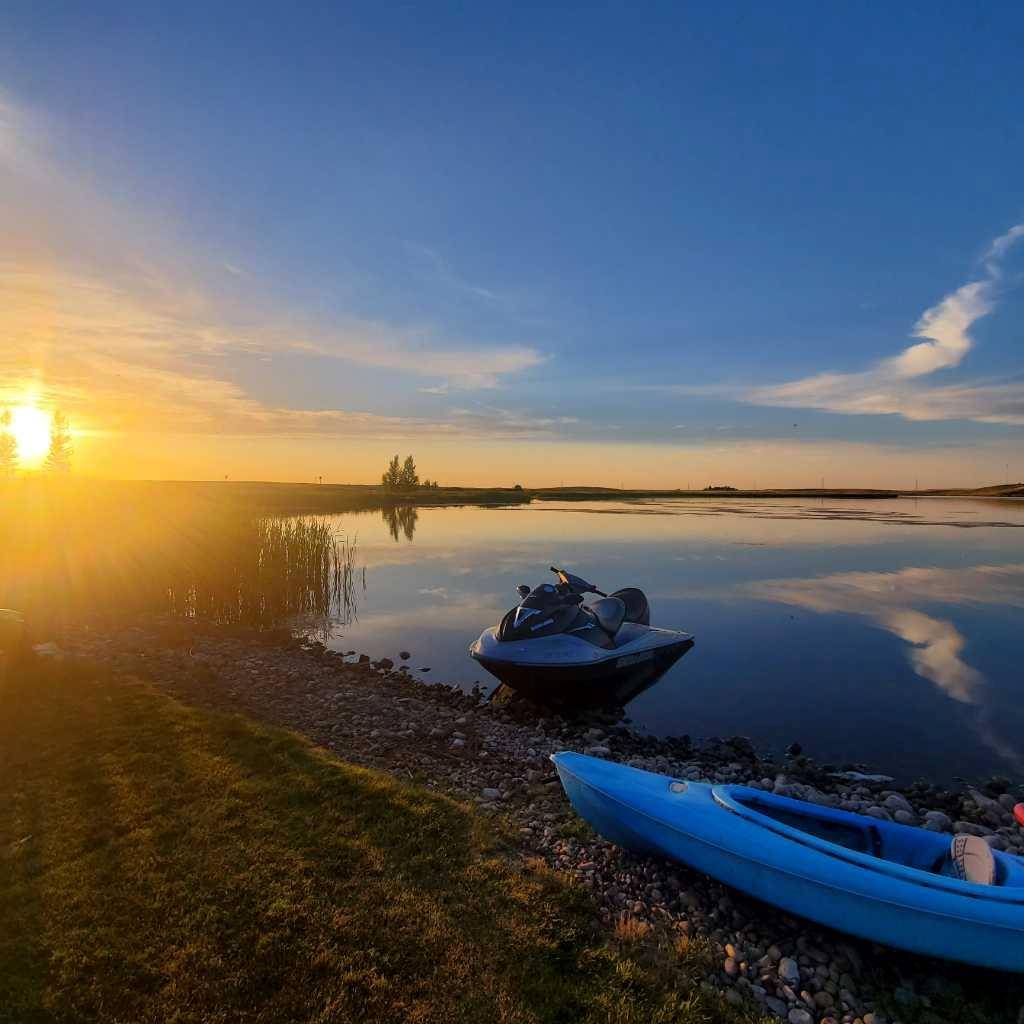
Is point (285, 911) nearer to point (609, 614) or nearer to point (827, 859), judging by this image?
point (827, 859)

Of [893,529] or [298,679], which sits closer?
[298,679]

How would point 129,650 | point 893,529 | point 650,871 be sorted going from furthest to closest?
point 893,529 < point 129,650 < point 650,871

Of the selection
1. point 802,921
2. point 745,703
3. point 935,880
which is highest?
point 935,880

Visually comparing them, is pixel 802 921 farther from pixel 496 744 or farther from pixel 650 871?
pixel 496 744

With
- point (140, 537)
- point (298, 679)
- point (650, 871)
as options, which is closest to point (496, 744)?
point (650, 871)

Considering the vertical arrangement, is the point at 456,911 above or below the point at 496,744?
above

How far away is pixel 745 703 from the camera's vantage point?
14.2m

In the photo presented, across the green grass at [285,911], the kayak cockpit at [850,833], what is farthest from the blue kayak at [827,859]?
the green grass at [285,911]

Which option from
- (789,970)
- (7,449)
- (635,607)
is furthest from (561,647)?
(7,449)

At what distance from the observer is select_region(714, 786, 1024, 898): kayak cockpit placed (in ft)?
18.5

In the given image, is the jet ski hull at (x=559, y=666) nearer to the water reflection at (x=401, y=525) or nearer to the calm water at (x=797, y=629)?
the calm water at (x=797, y=629)

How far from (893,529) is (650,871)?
217 feet

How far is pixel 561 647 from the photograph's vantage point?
12695 millimetres

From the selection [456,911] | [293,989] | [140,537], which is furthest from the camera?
[140,537]
